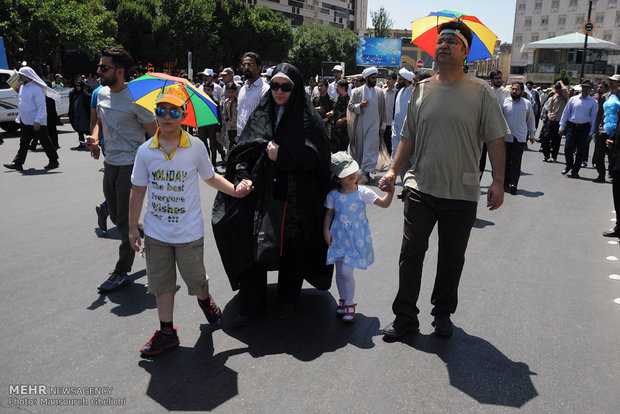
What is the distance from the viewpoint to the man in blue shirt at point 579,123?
1178 centimetres

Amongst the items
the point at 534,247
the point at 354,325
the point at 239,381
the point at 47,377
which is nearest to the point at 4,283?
the point at 47,377

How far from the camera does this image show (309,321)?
4199 mm

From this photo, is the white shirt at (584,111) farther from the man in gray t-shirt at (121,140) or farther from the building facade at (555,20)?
the building facade at (555,20)

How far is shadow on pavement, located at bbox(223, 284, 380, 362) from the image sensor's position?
375cm

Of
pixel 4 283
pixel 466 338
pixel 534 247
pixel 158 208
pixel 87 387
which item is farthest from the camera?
Result: pixel 534 247

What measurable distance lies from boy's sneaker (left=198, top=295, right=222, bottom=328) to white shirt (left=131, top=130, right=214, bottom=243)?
2.03 ft

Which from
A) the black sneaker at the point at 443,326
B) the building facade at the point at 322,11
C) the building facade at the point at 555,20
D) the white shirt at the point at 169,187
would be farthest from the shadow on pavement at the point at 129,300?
the building facade at the point at 555,20

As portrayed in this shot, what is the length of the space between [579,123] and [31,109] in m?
11.6

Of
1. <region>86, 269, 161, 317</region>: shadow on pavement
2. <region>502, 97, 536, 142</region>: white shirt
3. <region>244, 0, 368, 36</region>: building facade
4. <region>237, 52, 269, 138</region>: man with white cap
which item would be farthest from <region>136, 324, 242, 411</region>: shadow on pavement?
<region>244, 0, 368, 36</region>: building facade

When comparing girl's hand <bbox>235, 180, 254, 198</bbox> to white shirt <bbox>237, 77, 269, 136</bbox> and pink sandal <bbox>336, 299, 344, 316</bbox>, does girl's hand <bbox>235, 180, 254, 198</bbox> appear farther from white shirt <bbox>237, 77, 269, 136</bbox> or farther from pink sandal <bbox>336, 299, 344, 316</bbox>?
white shirt <bbox>237, 77, 269, 136</bbox>

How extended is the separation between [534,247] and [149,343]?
4.78 metres

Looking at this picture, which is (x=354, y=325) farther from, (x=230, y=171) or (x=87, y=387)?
(x=87, y=387)

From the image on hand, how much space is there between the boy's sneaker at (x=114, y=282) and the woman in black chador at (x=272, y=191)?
1301 mm

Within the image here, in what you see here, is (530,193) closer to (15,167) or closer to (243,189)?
(243,189)
